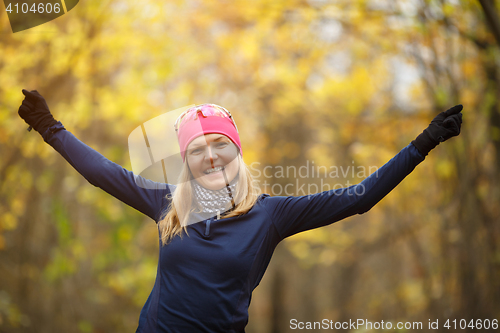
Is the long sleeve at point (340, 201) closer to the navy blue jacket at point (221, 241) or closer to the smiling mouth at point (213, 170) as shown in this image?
the navy blue jacket at point (221, 241)

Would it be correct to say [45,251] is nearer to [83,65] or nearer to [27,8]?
A: [83,65]

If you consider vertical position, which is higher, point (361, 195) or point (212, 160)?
point (212, 160)

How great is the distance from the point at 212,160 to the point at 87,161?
61 centimetres

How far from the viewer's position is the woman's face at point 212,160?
1.92 metres

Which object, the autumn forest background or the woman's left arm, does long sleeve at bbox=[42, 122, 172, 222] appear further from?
the autumn forest background

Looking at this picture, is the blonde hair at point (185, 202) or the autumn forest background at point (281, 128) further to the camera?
the autumn forest background at point (281, 128)

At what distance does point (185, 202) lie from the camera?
1.94 m

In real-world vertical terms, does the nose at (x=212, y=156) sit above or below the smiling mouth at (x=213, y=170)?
above

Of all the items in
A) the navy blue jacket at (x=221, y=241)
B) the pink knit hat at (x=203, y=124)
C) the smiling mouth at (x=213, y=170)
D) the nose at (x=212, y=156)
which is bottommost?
the navy blue jacket at (x=221, y=241)

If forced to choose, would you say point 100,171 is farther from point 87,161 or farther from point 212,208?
point 212,208

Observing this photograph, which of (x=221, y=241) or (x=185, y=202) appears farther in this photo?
(x=185, y=202)

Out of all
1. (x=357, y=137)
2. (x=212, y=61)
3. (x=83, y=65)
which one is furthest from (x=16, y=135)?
(x=357, y=137)

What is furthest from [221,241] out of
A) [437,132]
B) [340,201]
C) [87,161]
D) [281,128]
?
[281,128]

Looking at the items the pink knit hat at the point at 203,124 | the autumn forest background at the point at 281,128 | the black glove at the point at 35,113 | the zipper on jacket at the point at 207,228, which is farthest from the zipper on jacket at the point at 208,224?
the autumn forest background at the point at 281,128
